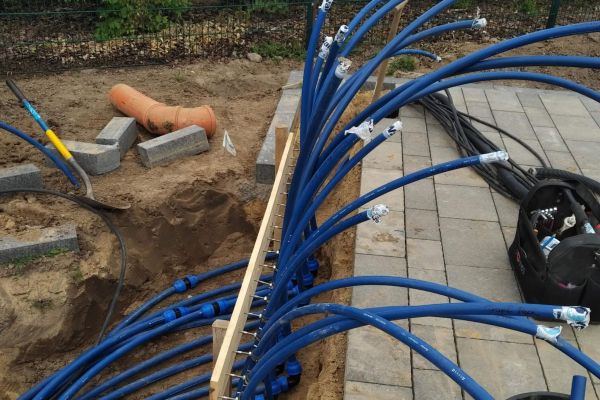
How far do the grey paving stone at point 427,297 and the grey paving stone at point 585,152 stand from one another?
1.95 metres

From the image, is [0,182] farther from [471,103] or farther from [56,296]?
[471,103]

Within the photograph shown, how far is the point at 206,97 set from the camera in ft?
20.4

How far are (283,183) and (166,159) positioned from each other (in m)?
1.82

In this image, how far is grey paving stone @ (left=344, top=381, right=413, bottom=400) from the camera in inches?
109

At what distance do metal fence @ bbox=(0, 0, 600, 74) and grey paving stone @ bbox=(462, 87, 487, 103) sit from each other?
6.51 ft

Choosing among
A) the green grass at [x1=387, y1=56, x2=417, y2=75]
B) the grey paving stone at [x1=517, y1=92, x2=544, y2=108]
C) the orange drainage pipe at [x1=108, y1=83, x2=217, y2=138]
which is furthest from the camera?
the green grass at [x1=387, y1=56, x2=417, y2=75]

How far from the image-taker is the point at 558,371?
A: 292 cm

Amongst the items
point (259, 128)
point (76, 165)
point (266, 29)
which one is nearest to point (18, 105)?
point (76, 165)

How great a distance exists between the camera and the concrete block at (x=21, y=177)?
4.48 metres

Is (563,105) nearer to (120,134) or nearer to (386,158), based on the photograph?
(386,158)

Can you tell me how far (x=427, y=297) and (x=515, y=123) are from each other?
Result: 265cm

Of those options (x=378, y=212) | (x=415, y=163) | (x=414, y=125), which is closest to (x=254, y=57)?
(x=414, y=125)

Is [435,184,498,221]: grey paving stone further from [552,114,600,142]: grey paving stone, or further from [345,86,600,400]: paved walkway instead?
[552,114,600,142]: grey paving stone

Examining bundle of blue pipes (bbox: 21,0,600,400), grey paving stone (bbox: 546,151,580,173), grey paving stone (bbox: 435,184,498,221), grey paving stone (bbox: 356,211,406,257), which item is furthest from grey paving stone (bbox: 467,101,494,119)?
bundle of blue pipes (bbox: 21,0,600,400)
